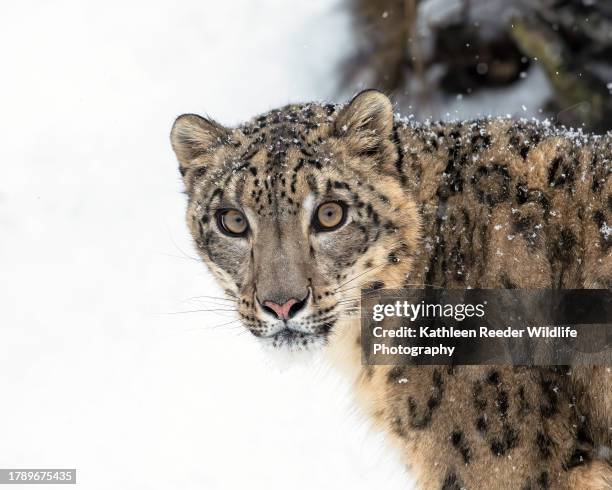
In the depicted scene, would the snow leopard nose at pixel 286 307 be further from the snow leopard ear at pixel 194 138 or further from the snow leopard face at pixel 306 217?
the snow leopard ear at pixel 194 138

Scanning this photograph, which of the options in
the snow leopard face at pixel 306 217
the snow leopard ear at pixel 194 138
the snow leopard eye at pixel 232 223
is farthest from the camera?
the snow leopard ear at pixel 194 138

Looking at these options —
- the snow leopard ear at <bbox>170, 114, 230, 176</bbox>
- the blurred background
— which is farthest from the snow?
the snow leopard ear at <bbox>170, 114, 230, 176</bbox>

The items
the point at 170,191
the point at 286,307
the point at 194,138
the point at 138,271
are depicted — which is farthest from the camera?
the point at 170,191

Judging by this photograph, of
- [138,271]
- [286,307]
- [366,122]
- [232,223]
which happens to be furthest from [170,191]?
[286,307]

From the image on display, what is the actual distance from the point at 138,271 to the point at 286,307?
449 cm

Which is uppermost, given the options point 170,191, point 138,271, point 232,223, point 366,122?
point 366,122

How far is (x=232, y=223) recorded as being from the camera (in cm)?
468

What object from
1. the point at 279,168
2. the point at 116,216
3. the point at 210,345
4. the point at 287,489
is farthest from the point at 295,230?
the point at 116,216

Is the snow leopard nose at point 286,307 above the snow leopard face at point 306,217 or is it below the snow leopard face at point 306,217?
below

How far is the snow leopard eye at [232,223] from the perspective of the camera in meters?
4.63

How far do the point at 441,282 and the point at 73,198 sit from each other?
5.99m

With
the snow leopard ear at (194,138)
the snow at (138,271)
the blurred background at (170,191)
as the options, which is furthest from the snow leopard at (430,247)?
the snow at (138,271)

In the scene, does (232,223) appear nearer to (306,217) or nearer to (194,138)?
(306,217)

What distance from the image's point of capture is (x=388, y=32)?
11.4 metres
